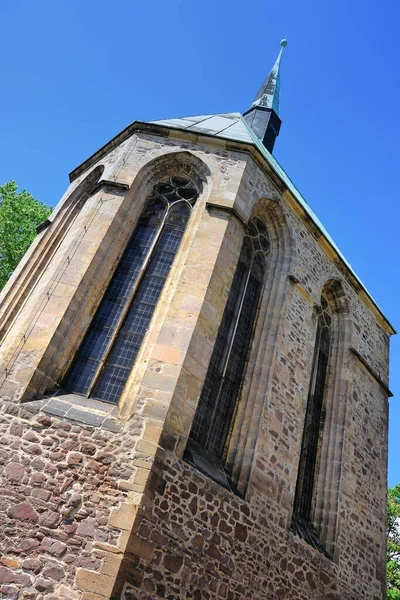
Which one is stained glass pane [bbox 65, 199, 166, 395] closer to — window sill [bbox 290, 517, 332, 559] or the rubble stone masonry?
the rubble stone masonry

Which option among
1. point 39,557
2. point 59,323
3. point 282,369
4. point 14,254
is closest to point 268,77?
point 14,254

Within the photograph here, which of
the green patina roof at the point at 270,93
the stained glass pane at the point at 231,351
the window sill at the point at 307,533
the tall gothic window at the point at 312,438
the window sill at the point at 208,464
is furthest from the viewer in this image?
the green patina roof at the point at 270,93

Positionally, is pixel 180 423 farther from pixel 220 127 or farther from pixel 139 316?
pixel 220 127

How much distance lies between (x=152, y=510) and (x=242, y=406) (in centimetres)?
276

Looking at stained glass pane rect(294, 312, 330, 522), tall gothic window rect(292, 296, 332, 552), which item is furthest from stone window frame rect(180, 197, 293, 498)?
stained glass pane rect(294, 312, 330, 522)

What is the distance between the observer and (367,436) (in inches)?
434

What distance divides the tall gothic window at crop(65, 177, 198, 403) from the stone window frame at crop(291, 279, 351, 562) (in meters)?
3.59

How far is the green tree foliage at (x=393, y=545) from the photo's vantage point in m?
16.7

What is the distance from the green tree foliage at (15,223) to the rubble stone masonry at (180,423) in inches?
186

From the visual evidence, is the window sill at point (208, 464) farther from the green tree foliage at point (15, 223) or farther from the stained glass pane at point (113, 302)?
the green tree foliage at point (15, 223)

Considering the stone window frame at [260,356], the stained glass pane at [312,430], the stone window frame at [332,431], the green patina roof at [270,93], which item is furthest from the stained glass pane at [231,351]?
the green patina roof at [270,93]

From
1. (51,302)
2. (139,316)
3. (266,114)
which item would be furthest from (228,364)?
(266,114)

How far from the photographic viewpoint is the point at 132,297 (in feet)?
25.7

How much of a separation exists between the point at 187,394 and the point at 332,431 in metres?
4.84
